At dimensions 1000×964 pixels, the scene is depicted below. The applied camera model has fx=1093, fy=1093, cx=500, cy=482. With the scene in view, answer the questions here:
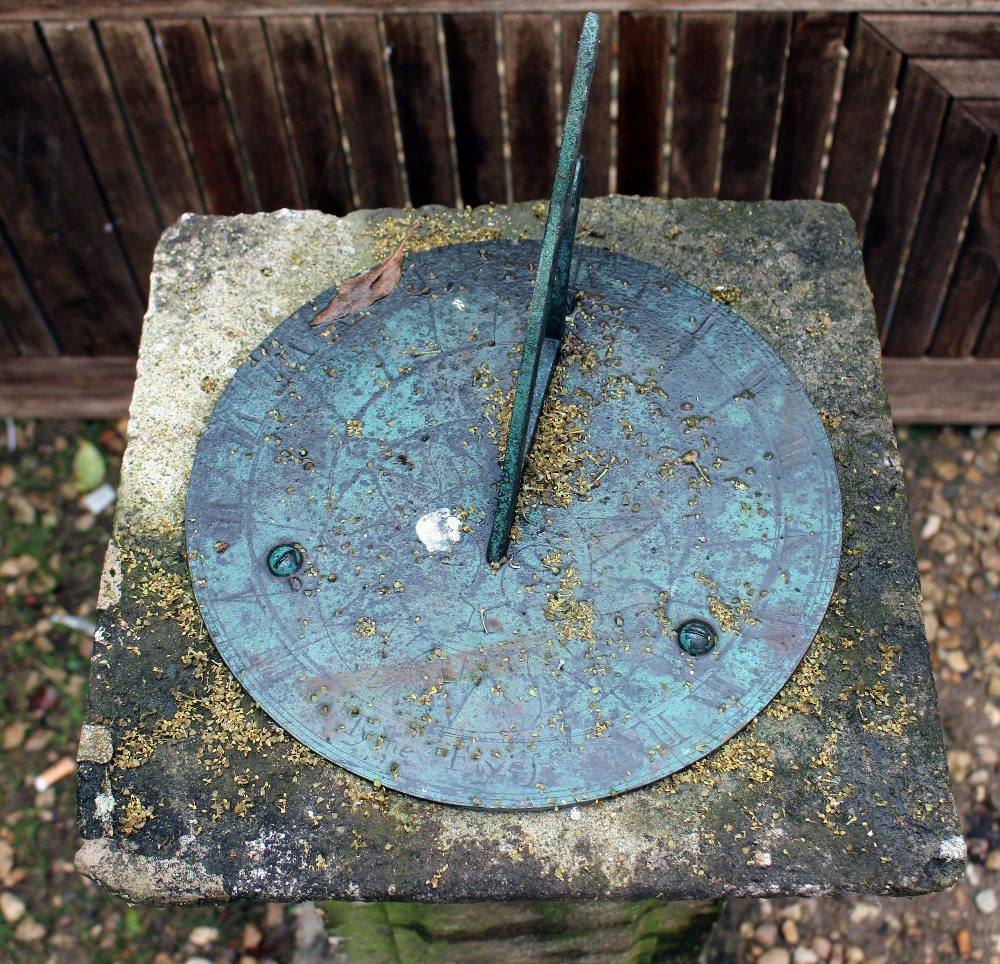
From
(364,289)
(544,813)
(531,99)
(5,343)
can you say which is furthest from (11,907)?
(531,99)

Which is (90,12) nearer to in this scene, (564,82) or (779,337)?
(564,82)

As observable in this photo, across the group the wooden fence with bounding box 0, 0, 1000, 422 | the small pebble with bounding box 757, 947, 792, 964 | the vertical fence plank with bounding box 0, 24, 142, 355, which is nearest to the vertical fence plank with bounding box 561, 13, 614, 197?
the wooden fence with bounding box 0, 0, 1000, 422

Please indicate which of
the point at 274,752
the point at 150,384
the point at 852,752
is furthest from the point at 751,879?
the point at 150,384

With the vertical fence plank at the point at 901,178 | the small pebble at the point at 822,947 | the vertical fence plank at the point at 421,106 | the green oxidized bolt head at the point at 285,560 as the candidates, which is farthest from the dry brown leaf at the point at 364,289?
the small pebble at the point at 822,947

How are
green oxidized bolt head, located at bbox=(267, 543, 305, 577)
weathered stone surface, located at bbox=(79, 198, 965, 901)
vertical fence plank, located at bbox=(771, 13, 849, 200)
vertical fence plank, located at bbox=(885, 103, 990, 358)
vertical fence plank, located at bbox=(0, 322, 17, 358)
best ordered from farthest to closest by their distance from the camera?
vertical fence plank, located at bbox=(0, 322, 17, 358) < vertical fence plank, located at bbox=(885, 103, 990, 358) < vertical fence plank, located at bbox=(771, 13, 849, 200) < green oxidized bolt head, located at bbox=(267, 543, 305, 577) < weathered stone surface, located at bbox=(79, 198, 965, 901)

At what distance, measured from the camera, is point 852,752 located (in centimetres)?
174

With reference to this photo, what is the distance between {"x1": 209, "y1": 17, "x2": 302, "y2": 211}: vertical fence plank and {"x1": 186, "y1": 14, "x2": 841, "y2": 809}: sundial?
87 cm

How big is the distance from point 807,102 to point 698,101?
10.2 inches

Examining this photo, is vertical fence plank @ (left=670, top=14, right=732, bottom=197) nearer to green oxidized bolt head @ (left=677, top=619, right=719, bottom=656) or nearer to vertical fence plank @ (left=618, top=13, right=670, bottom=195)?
vertical fence plank @ (left=618, top=13, right=670, bottom=195)

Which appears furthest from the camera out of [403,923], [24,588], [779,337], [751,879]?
[24,588]

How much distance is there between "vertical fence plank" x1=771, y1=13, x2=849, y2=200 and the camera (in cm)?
251

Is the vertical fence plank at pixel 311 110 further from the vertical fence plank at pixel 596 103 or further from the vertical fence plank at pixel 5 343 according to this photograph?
the vertical fence plank at pixel 5 343

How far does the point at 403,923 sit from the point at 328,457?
3.38ft

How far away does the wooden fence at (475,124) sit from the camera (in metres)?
2.52
